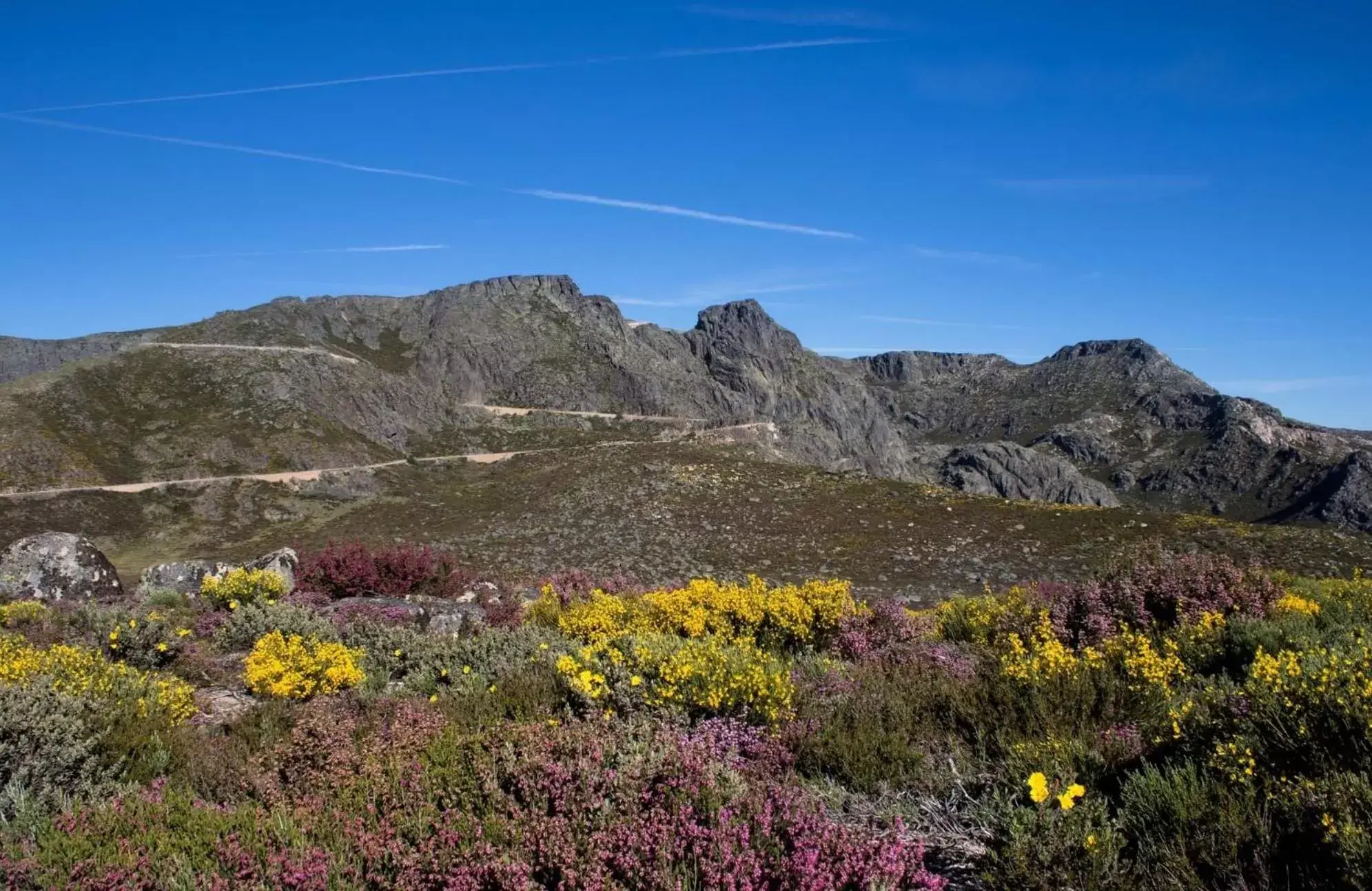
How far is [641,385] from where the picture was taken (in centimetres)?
9831

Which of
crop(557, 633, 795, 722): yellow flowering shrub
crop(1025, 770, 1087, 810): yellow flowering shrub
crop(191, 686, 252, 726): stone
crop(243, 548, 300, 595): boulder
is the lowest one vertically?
crop(191, 686, 252, 726): stone

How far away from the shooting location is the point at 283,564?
52.4 ft

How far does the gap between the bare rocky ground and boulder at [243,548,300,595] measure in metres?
1.96

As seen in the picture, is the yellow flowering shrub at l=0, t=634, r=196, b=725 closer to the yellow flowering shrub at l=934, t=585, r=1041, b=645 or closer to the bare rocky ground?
the yellow flowering shrub at l=934, t=585, r=1041, b=645

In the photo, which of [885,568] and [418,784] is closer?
[418,784]

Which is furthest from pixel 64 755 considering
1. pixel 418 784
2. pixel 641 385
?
pixel 641 385

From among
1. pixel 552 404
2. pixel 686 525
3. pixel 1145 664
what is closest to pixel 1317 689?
pixel 1145 664

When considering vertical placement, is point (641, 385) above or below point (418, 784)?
above

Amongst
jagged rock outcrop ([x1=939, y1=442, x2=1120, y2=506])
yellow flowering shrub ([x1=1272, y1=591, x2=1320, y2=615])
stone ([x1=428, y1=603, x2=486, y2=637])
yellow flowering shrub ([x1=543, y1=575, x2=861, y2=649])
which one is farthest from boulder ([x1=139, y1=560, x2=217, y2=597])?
jagged rock outcrop ([x1=939, y1=442, x2=1120, y2=506])

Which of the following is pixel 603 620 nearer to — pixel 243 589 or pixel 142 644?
pixel 142 644

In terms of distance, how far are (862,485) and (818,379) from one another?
398 ft

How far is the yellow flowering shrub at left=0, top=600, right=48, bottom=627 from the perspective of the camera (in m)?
12.0

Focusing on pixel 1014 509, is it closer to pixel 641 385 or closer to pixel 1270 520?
pixel 641 385

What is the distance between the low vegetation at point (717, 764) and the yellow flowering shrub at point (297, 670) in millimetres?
38
